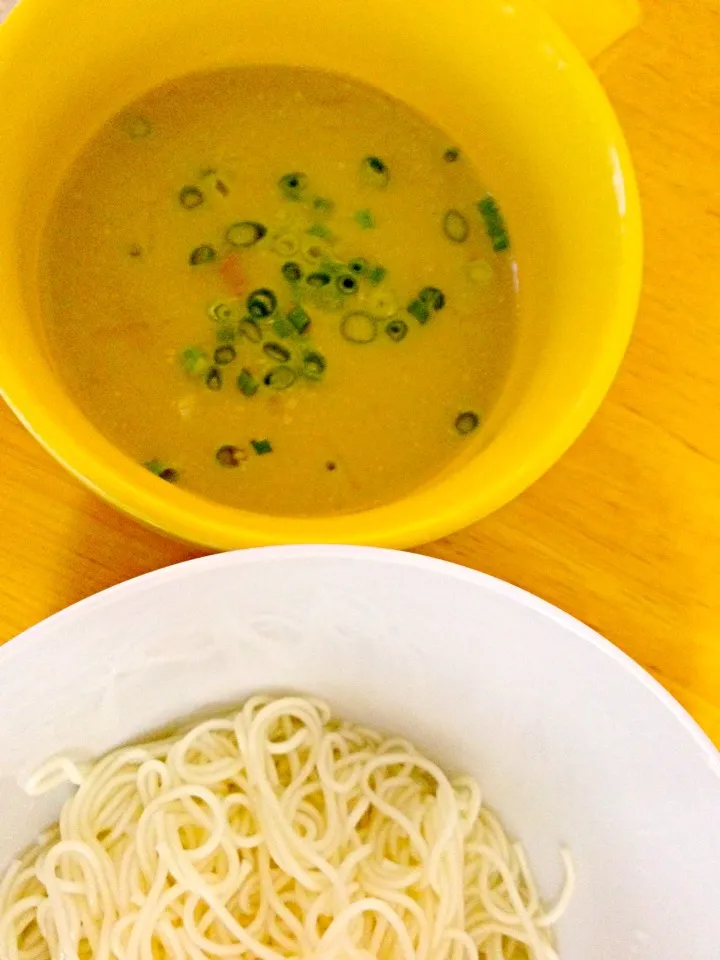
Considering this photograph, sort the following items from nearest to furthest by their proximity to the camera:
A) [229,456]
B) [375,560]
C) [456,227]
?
[375,560] → [229,456] → [456,227]

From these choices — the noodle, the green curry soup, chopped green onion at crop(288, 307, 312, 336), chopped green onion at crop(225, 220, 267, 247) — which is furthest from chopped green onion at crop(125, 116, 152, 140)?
the noodle

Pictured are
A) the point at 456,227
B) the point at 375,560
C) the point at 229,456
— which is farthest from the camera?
the point at 456,227

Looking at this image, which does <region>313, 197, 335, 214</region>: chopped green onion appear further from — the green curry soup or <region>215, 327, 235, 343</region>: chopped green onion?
<region>215, 327, 235, 343</region>: chopped green onion

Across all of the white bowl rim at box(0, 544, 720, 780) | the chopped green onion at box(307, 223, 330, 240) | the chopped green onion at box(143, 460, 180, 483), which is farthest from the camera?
the chopped green onion at box(307, 223, 330, 240)

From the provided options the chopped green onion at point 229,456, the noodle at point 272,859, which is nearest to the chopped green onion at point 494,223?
the chopped green onion at point 229,456

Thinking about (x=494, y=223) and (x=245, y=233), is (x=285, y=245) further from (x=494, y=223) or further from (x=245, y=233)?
(x=494, y=223)

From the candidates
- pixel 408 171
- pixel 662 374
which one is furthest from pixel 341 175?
pixel 662 374

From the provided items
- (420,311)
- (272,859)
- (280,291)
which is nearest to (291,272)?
(280,291)

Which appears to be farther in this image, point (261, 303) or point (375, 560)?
point (261, 303)
